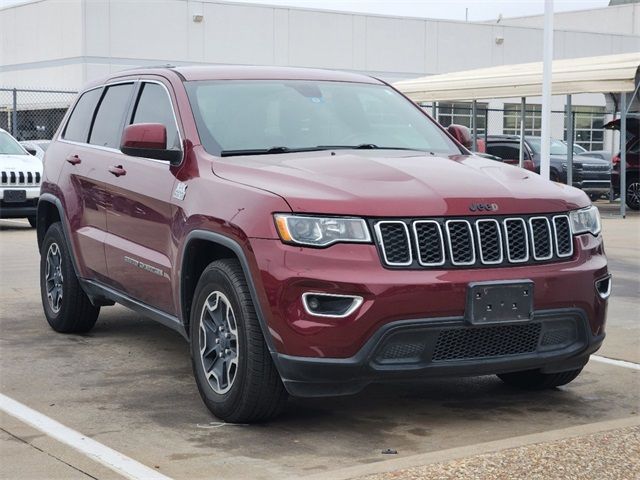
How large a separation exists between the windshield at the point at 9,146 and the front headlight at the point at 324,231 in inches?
529

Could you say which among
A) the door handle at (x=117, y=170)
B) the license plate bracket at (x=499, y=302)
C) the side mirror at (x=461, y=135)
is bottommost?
the license plate bracket at (x=499, y=302)

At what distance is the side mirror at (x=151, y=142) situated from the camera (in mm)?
6215

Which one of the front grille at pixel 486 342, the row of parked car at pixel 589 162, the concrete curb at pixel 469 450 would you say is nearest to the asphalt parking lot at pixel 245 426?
the concrete curb at pixel 469 450

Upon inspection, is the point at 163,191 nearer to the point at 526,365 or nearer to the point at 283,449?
the point at 283,449

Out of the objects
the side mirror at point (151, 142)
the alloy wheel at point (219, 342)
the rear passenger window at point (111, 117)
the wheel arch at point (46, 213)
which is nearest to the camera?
the alloy wheel at point (219, 342)

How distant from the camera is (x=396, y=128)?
22.2ft

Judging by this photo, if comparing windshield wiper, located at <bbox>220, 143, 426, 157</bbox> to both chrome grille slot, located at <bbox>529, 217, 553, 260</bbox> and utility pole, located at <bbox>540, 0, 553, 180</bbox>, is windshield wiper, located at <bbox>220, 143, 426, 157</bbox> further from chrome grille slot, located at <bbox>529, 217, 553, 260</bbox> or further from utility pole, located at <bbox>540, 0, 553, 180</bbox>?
utility pole, located at <bbox>540, 0, 553, 180</bbox>

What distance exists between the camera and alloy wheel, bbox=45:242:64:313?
8.06m

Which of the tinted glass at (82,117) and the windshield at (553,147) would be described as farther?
the windshield at (553,147)

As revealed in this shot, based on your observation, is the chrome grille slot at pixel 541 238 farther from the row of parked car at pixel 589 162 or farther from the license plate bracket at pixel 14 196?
the row of parked car at pixel 589 162

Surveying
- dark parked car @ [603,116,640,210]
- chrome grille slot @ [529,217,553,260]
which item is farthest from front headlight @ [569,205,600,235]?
dark parked car @ [603,116,640,210]

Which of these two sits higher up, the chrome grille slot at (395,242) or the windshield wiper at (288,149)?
the windshield wiper at (288,149)

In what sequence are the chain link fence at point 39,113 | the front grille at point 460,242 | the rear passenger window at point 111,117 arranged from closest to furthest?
A: the front grille at point 460,242 < the rear passenger window at point 111,117 < the chain link fence at point 39,113

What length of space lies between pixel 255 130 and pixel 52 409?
6.06 ft
